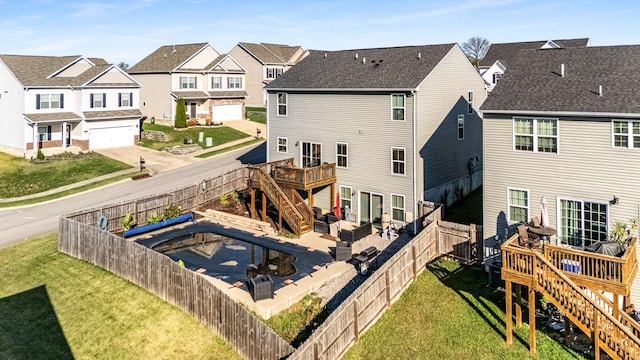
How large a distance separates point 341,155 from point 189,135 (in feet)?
88.0

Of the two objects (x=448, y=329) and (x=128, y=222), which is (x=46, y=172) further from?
(x=448, y=329)

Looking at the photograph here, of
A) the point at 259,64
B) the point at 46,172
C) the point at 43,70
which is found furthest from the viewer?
the point at 259,64

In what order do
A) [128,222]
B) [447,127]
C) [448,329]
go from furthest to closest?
[447,127] → [128,222] → [448,329]

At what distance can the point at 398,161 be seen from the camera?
25891mm

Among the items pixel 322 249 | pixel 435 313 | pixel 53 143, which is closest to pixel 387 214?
pixel 322 249

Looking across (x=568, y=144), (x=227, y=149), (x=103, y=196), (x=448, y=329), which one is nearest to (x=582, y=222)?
(x=568, y=144)

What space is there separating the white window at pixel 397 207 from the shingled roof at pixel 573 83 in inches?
307

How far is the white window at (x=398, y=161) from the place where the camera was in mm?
25705

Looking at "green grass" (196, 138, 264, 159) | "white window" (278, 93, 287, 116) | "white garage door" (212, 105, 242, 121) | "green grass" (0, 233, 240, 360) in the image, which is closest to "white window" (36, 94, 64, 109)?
"green grass" (196, 138, 264, 159)

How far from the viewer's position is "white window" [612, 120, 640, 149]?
16500 mm

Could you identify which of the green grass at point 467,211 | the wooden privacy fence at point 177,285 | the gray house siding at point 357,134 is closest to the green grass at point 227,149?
the gray house siding at point 357,134

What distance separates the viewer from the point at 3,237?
25.3 meters

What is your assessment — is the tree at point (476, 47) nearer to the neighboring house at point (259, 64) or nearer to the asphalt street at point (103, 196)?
the neighboring house at point (259, 64)

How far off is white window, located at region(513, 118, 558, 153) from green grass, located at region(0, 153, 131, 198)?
31.6m
